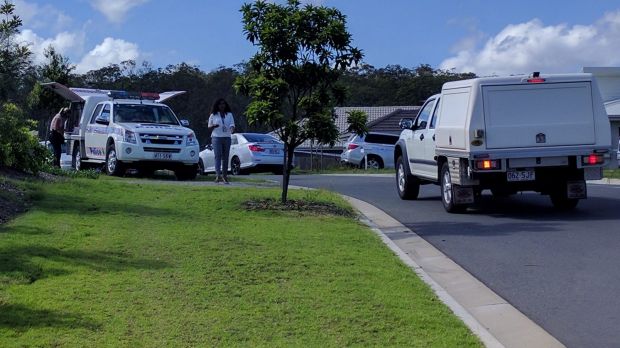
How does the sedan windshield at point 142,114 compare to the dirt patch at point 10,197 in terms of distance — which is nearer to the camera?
the dirt patch at point 10,197

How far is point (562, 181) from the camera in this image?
44.9 feet

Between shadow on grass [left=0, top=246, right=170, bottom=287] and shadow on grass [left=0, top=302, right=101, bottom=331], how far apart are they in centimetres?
81

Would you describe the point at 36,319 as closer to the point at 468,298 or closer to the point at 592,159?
the point at 468,298

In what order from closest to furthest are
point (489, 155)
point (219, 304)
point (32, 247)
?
point (219, 304), point (32, 247), point (489, 155)

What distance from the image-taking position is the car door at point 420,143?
15.4 m

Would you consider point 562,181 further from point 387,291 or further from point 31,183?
point 31,183

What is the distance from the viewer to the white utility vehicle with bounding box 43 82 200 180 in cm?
1875

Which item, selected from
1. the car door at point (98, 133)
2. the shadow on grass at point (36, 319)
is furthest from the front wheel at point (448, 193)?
the car door at point (98, 133)

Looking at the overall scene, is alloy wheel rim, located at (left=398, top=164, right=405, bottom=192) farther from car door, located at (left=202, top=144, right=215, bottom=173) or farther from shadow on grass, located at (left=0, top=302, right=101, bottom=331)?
car door, located at (left=202, top=144, right=215, bottom=173)

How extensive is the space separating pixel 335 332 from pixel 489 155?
24.2 feet

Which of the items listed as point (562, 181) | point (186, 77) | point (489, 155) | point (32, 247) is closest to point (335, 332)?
point (32, 247)

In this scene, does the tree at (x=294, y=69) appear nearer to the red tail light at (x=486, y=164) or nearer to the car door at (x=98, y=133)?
the red tail light at (x=486, y=164)

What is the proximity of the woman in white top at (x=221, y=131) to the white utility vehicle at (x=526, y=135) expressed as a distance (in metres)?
5.66

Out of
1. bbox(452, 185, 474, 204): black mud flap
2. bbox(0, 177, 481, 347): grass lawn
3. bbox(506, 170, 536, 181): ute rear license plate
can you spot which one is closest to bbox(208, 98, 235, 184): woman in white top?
bbox(452, 185, 474, 204): black mud flap
